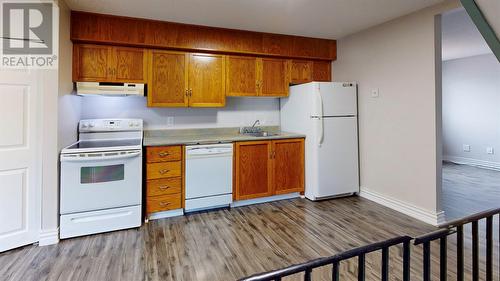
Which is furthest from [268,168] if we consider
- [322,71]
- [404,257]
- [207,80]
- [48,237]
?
[404,257]

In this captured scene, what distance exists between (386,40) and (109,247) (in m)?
3.83

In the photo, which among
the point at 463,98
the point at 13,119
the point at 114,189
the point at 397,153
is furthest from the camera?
the point at 463,98

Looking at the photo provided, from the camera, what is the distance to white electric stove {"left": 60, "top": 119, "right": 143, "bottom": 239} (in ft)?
8.27

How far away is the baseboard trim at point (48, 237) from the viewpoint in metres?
2.42

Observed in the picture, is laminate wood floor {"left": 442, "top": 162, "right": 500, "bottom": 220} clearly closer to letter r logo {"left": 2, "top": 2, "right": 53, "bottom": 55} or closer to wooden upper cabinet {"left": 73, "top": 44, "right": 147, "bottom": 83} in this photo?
wooden upper cabinet {"left": 73, "top": 44, "right": 147, "bottom": 83}

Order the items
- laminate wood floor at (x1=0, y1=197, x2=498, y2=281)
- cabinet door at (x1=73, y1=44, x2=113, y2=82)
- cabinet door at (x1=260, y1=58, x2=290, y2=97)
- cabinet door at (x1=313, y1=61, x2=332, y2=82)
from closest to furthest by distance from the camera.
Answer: laminate wood floor at (x1=0, y1=197, x2=498, y2=281) → cabinet door at (x1=73, y1=44, x2=113, y2=82) → cabinet door at (x1=260, y1=58, x2=290, y2=97) → cabinet door at (x1=313, y1=61, x2=332, y2=82)

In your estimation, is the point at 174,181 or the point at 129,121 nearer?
the point at 174,181

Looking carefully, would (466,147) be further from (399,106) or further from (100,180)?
(100,180)

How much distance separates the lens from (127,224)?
9.07 feet

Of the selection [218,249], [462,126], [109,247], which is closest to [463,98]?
[462,126]

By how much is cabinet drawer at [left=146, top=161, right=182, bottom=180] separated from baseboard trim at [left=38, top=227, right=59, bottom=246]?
958 millimetres

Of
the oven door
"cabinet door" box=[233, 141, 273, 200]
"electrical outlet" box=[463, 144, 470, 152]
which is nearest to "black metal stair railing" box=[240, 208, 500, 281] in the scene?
the oven door

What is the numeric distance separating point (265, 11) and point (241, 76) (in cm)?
98

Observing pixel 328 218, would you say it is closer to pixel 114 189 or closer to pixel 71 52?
pixel 114 189
